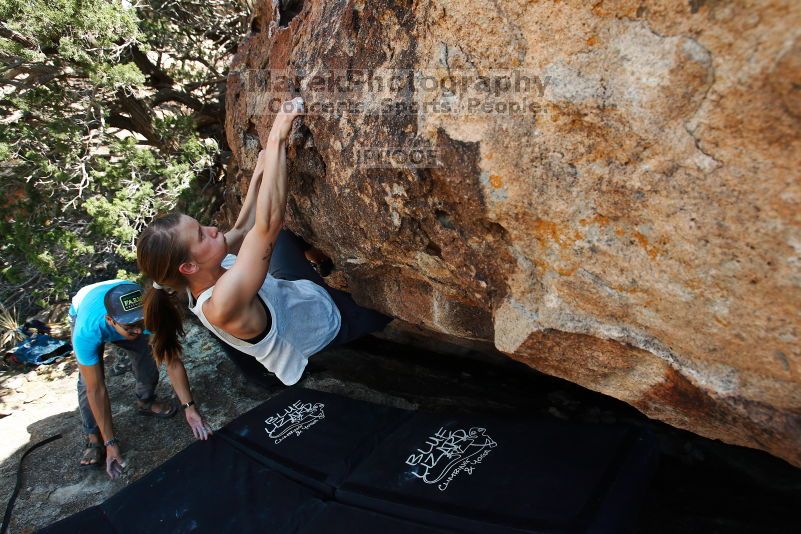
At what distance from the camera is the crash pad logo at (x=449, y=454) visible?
2.42 meters

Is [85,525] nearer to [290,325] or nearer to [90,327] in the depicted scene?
[90,327]

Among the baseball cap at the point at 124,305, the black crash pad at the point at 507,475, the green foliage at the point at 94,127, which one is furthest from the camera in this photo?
the green foliage at the point at 94,127

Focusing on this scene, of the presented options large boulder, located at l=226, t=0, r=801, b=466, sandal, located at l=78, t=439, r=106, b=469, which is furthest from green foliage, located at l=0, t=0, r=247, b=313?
large boulder, located at l=226, t=0, r=801, b=466

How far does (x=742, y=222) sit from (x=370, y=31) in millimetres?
1381

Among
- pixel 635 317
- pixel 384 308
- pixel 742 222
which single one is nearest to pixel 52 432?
pixel 384 308

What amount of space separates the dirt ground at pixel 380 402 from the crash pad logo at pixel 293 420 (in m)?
0.48

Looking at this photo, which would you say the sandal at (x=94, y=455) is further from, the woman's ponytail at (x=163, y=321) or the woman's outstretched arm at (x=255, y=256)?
the woman's outstretched arm at (x=255, y=256)

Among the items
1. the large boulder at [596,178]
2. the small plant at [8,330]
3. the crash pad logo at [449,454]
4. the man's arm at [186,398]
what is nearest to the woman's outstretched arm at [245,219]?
the large boulder at [596,178]

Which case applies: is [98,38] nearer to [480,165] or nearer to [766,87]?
[480,165]

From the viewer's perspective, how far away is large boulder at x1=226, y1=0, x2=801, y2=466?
127 centimetres

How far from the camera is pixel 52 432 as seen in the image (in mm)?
3604

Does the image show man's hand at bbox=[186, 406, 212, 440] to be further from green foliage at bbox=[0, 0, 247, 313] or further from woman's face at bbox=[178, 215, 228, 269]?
green foliage at bbox=[0, 0, 247, 313]

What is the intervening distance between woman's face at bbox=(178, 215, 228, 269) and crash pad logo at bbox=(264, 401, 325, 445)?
1.07 m

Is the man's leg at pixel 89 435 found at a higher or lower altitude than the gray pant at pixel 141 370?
lower
